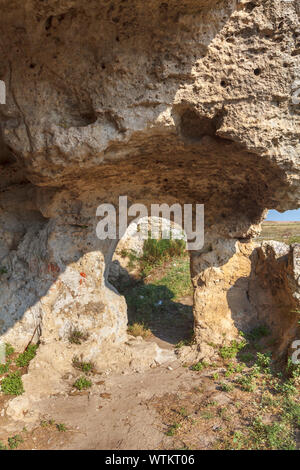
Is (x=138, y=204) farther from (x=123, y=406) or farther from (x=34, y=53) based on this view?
(x=123, y=406)

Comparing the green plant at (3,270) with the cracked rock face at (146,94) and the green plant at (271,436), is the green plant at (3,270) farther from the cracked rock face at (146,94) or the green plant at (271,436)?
the green plant at (271,436)

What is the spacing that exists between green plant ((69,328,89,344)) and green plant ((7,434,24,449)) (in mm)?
1998

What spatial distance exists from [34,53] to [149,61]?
5.10 ft

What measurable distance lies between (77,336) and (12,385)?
4.23 ft

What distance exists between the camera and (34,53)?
4.20m

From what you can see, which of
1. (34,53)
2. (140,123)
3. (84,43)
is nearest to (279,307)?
(140,123)

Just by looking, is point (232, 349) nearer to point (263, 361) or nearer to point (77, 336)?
point (263, 361)

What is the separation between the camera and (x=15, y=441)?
3.56 meters

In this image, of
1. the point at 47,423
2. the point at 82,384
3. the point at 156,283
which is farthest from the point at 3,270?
the point at 156,283

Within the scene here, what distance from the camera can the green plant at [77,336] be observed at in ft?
18.4

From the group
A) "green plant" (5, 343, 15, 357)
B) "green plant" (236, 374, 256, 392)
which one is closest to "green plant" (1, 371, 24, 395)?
"green plant" (5, 343, 15, 357)

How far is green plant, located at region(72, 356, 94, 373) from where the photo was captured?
525cm

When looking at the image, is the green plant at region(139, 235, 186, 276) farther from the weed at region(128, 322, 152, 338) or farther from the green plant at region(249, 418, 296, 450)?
the green plant at region(249, 418, 296, 450)

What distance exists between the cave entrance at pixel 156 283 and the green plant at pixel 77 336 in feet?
4.21
